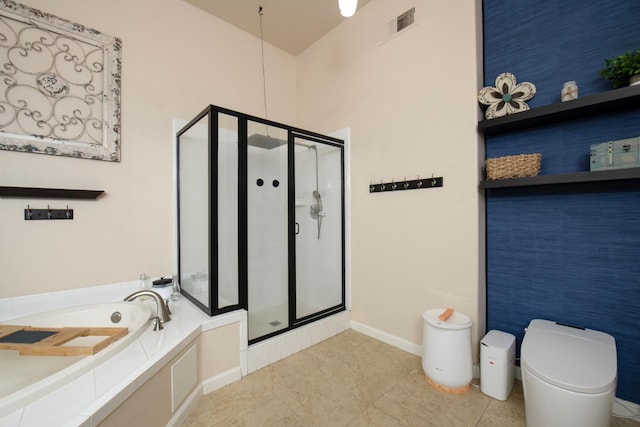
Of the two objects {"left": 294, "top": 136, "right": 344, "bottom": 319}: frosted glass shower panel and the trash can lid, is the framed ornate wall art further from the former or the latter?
the trash can lid

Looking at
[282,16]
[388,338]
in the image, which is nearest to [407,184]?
[388,338]

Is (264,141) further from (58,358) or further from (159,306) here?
(58,358)

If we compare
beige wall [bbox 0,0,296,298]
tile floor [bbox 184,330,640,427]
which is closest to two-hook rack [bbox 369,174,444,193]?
tile floor [bbox 184,330,640,427]

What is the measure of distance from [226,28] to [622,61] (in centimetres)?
320

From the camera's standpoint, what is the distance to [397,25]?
2.36 m

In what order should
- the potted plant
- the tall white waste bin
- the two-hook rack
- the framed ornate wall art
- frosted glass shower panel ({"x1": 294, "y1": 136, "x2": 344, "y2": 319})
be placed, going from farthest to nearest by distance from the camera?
frosted glass shower panel ({"x1": 294, "y1": 136, "x2": 344, "y2": 319}) < the two-hook rack < the framed ornate wall art < the tall white waste bin < the potted plant

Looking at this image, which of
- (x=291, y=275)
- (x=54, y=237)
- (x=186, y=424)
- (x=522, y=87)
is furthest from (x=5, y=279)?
(x=522, y=87)


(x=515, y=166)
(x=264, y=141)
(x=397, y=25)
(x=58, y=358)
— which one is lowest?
(x=58, y=358)

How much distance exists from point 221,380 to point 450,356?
1.55 m

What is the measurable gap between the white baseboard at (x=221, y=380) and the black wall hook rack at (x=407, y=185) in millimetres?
1877

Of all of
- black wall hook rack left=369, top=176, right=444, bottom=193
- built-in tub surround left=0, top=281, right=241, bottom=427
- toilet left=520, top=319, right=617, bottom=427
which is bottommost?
toilet left=520, top=319, right=617, bottom=427

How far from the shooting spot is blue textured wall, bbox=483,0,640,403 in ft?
4.96

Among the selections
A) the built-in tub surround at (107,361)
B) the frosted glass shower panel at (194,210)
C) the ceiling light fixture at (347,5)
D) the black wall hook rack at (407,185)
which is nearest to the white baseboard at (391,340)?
the built-in tub surround at (107,361)

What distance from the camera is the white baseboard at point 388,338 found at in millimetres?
2219
